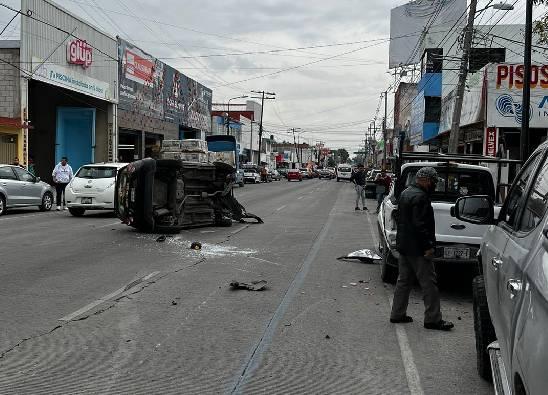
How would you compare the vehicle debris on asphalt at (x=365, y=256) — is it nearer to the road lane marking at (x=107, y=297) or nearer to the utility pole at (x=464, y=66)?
the road lane marking at (x=107, y=297)

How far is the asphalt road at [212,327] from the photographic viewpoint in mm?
4879

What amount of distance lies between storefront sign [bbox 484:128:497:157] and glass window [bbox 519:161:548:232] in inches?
855

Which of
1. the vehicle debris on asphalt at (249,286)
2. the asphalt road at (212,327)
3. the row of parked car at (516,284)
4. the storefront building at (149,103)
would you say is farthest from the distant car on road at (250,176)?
the row of parked car at (516,284)

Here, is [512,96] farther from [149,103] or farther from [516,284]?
[149,103]

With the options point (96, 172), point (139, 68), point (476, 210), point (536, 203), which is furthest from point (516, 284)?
point (139, 68)

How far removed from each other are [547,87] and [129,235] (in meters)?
17.3

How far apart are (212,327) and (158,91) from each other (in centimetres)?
4105

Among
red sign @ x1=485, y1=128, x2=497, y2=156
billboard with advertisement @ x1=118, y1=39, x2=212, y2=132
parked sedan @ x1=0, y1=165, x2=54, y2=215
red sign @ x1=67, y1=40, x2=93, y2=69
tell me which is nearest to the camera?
parked sedan @ x1=0, y1=165, x2=54, y2=215

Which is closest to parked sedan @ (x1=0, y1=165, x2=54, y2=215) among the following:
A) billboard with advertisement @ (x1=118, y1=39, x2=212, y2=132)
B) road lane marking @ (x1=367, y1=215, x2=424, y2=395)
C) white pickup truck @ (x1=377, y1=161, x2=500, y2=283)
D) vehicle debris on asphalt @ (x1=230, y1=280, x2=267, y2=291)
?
vehicle debris on asphalt @ (x1=230, y1=280, x2=267, y2=291)

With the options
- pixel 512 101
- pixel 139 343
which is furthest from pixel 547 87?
pixel 139 343

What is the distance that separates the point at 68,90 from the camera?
34219 mm

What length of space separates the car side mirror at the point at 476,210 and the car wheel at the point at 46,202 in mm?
17885

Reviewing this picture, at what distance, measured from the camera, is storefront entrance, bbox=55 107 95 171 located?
37.0 metres

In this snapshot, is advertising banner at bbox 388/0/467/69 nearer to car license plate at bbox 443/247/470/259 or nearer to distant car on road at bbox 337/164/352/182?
distant car on road at bbox 337/164/352/182
